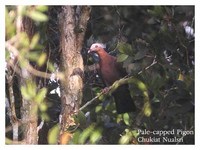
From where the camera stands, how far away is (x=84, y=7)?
1917 millimetres

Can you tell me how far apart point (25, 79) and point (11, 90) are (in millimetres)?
85

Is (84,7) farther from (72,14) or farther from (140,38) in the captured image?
(140,38)

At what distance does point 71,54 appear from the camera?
1.95m

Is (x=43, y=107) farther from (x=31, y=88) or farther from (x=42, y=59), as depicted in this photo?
(x=42, y=59)

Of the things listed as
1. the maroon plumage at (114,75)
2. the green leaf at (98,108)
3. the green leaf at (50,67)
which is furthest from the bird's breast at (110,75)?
the green leaf at (50,67)

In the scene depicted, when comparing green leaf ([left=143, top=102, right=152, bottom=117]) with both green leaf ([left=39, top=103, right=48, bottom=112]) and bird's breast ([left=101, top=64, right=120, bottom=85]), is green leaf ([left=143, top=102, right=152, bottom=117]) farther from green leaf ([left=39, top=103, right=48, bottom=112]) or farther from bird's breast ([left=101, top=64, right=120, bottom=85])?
green leaf ([left=39, top=103, right=48, bottom=112])

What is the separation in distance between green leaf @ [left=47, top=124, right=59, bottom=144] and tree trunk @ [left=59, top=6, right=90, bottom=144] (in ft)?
0.12

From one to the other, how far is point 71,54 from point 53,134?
347 mm

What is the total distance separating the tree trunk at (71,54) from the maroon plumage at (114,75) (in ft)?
0.25

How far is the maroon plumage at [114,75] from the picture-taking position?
185cm

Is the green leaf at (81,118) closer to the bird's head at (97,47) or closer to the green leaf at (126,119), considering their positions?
the green leaf at (126,119)
